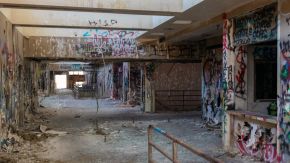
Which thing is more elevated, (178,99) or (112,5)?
(112,5)

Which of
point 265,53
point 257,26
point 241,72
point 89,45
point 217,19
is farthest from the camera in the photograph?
point 89,45

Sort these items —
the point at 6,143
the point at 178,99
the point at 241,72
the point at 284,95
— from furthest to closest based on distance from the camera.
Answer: the point at 178,99 < the point at 241,72 < the point at 6,143 < the point at 284,95

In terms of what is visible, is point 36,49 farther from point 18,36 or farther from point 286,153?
point 286,153

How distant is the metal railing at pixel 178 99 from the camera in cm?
1827

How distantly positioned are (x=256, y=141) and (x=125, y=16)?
5.25 m

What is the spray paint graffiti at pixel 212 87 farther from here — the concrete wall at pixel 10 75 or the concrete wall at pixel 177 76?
the concrete wall at pixel 10 75

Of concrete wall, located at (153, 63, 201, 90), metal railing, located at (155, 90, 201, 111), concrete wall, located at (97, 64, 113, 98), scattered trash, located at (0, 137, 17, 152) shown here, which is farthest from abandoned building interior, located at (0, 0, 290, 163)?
concrete wall, located at (97, 64, 113, 98)

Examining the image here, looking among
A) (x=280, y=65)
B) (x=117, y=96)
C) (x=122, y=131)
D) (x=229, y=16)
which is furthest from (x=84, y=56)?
(x=117, y=96)

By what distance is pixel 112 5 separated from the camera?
775cm

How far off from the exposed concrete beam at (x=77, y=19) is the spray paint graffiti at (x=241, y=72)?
2096mm

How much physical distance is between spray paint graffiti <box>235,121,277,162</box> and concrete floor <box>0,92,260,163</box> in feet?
0.94

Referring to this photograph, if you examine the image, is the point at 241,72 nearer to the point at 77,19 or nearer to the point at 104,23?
the point at 104,23

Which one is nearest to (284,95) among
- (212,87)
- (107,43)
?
(212,87)

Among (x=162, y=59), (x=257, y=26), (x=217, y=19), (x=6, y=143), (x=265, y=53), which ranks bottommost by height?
(x=6, y=143)
